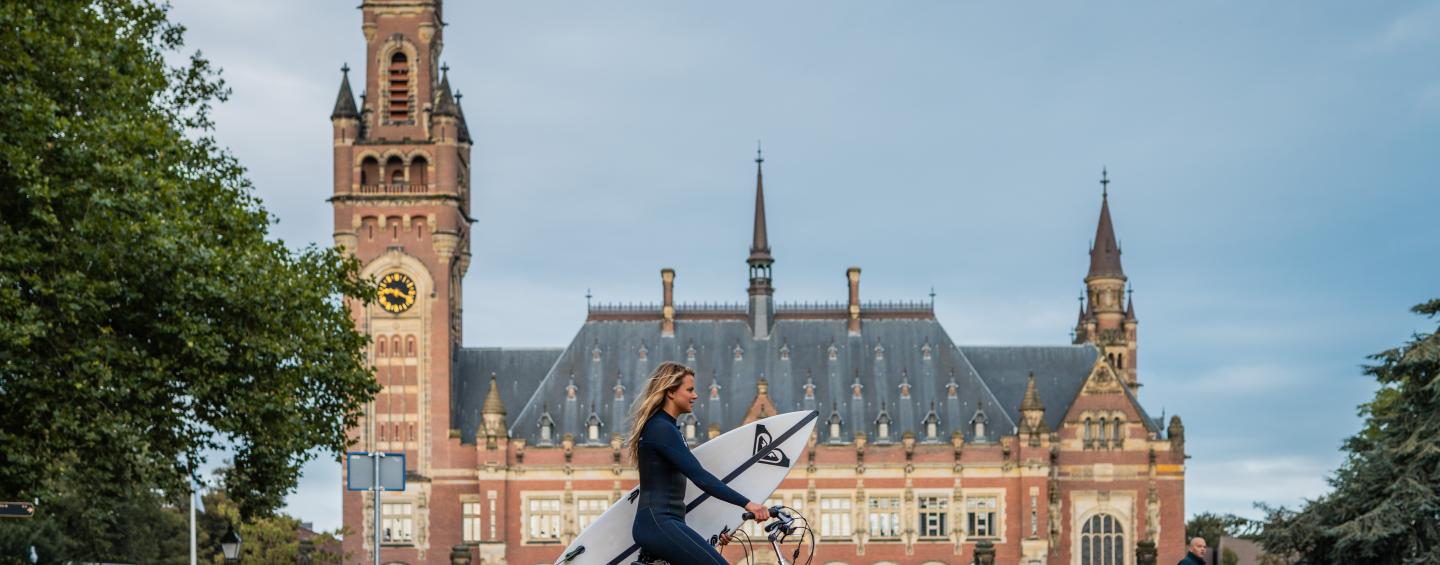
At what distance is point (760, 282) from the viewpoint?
3575 inches

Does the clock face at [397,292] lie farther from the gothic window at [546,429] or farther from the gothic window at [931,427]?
the gothic window at [931,427]

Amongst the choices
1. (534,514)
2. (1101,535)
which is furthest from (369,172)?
(1101,535)

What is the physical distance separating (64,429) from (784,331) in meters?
58.6

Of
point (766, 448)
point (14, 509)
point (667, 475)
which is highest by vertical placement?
point (766, 448)

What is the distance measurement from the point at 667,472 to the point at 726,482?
0.92 meters

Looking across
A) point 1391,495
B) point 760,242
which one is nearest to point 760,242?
point 760,242

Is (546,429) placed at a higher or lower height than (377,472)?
higher

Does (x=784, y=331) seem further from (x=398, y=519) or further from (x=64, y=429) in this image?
(x=64, y=429)

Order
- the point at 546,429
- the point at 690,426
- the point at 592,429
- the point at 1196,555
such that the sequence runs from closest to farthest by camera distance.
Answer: the point at 1196,555 → the point at 546,429 → the point at 592,429 → the point at 690,426

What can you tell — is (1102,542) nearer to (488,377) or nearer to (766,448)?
(488,377)

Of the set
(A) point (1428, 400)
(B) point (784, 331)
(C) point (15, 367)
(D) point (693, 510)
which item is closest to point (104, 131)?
(C) point (15, 367)

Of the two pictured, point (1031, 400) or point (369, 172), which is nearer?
point (1031, 400)

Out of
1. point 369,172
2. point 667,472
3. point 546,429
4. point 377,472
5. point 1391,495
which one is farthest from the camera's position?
point 369,172

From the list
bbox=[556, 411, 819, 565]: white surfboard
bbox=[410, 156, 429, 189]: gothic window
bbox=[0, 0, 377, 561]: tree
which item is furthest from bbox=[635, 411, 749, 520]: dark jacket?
bbox=[410, 156, 429, 189]: gothic window
